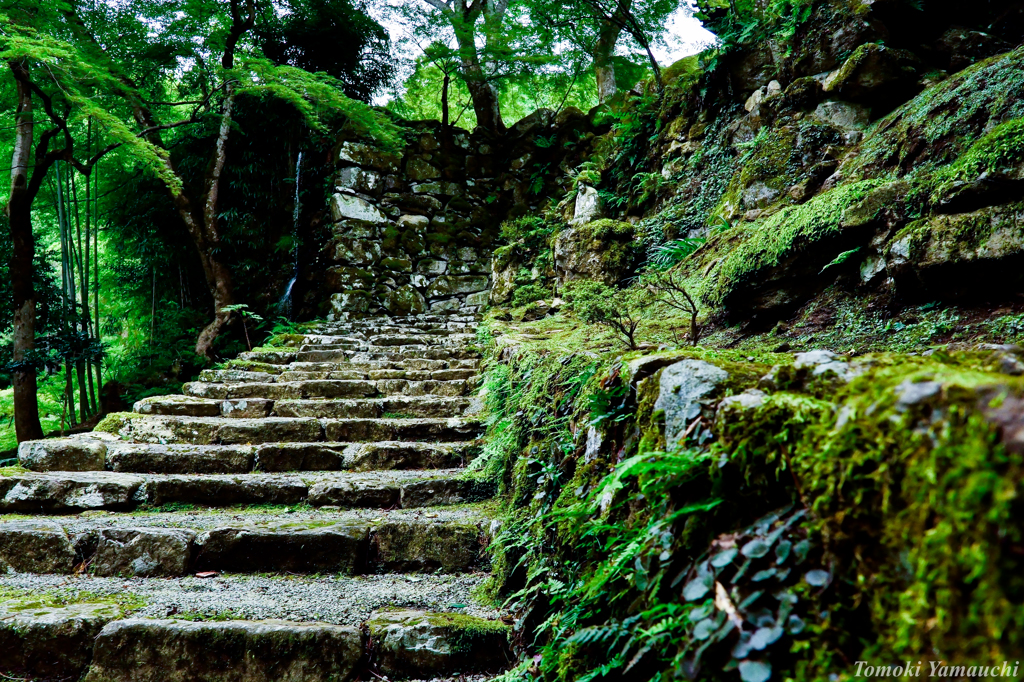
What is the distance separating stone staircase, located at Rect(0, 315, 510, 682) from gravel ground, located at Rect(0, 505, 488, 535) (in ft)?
0.06

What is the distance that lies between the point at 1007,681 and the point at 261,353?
6.37 meters

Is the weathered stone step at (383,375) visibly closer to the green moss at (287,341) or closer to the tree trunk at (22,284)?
the green moss at (287,341)

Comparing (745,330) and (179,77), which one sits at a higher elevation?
(179,77)

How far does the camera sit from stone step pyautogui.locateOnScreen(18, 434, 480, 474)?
3.25 meters

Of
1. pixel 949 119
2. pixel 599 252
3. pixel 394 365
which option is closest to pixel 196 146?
pixel 394 365

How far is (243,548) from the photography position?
2.41m

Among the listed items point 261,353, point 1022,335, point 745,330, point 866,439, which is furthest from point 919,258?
point 261,353

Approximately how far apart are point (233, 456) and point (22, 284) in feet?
17.5

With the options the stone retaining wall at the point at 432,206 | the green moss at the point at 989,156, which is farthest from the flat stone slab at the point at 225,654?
the stone retaining wall at the point at 432,206

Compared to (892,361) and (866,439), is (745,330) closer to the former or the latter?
(892,361)

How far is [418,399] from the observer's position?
423cm

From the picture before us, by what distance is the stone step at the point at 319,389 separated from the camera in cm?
459

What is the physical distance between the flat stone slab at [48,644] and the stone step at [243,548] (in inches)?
19.2

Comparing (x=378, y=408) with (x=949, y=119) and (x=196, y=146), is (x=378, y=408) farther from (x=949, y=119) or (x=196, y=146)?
(x=196, y=146)
